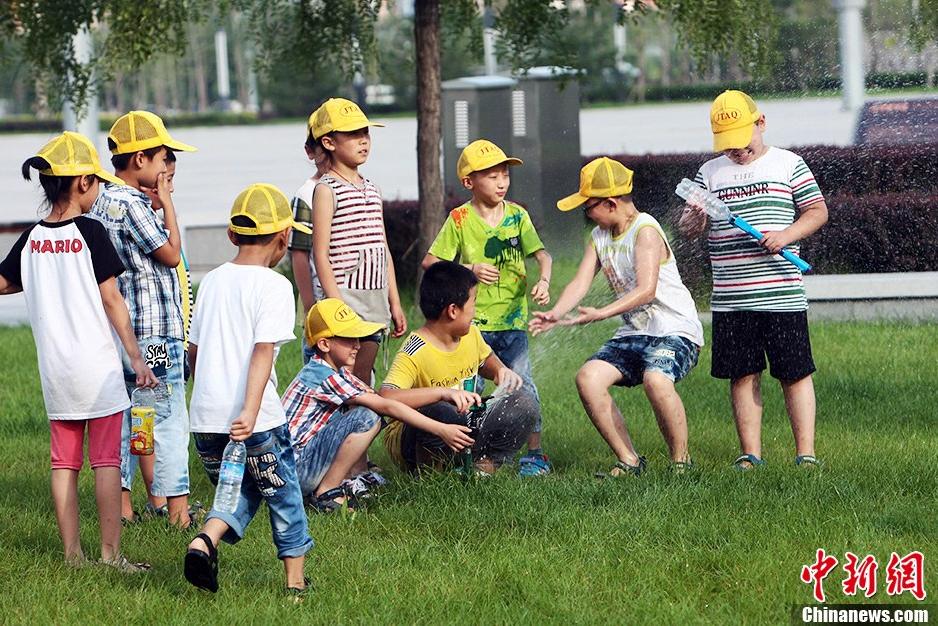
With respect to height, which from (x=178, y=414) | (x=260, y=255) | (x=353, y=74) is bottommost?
(x=178, y=414)

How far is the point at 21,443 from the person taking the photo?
305 inches

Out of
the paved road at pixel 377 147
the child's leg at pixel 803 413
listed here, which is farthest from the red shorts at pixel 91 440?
the paved road at pixel 377 147

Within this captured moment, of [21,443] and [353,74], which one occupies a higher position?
[353,74]

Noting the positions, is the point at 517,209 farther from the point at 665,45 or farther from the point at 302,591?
the point at 665,45

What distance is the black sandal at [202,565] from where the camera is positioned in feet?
14.5

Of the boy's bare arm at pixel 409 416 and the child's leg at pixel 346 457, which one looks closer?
the boy's bare arm at pixel 409 416

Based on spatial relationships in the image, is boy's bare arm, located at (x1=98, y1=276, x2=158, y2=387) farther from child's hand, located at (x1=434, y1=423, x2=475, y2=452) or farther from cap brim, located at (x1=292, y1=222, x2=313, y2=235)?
child's hand, located at (x1=434, y1=423, x2=475, y2=452)

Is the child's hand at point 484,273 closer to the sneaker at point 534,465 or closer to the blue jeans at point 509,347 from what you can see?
the blue jeans at point 509,347

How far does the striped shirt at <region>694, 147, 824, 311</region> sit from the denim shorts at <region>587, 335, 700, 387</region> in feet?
1.05

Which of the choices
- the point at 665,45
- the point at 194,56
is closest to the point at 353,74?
the point at 665,45

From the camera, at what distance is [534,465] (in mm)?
6492

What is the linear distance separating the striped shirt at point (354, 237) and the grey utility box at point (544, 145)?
8208 millimetres

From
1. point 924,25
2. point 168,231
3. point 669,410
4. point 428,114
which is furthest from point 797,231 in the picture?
point 924,25

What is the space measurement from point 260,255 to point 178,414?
1337 mm
